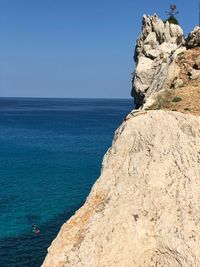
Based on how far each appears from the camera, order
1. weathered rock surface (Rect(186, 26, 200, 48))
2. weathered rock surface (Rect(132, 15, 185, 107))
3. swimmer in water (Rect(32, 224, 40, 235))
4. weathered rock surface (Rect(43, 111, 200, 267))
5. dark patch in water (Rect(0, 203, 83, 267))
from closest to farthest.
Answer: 1. weathered rock surface (Rect(43, 111, 200, 267))
2. dark patch in water (Rect(0, 203, 83, 267))
3. weathered rock surface (Rect(186, 26, 200, 48))
4. weathered rock surface (Rect(132, 15, 185, 107))
5. swimmer in water (Rect(32, 224, 40, 235))

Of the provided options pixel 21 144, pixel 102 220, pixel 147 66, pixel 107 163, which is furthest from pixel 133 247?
pixel 21 144

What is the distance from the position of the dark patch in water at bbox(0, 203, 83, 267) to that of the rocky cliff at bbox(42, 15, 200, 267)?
17.7 m

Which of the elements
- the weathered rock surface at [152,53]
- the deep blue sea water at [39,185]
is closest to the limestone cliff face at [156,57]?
the weathered rock surface at [152,53]

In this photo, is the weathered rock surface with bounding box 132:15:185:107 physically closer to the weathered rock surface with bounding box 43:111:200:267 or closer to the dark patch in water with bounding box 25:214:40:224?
the weathered rock surface with bounding box 43:111:200:267

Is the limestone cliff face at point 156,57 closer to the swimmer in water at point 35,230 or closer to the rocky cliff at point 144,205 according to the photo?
the rocky cliff at point 144,205

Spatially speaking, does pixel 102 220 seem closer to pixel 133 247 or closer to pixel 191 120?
pixel 133 247

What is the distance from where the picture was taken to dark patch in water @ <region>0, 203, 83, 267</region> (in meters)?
38.0

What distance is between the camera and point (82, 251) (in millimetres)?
21250

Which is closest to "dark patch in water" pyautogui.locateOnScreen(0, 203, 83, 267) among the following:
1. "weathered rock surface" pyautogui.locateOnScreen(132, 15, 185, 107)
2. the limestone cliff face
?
the limestone cliff face

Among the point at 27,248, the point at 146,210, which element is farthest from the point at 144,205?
the point at 27,248

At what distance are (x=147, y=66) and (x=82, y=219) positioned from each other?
32698 mm

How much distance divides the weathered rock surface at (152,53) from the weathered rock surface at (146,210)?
14.3 meters

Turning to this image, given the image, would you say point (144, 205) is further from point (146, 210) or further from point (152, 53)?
point (152, 53)

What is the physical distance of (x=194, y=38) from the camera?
38688mm
